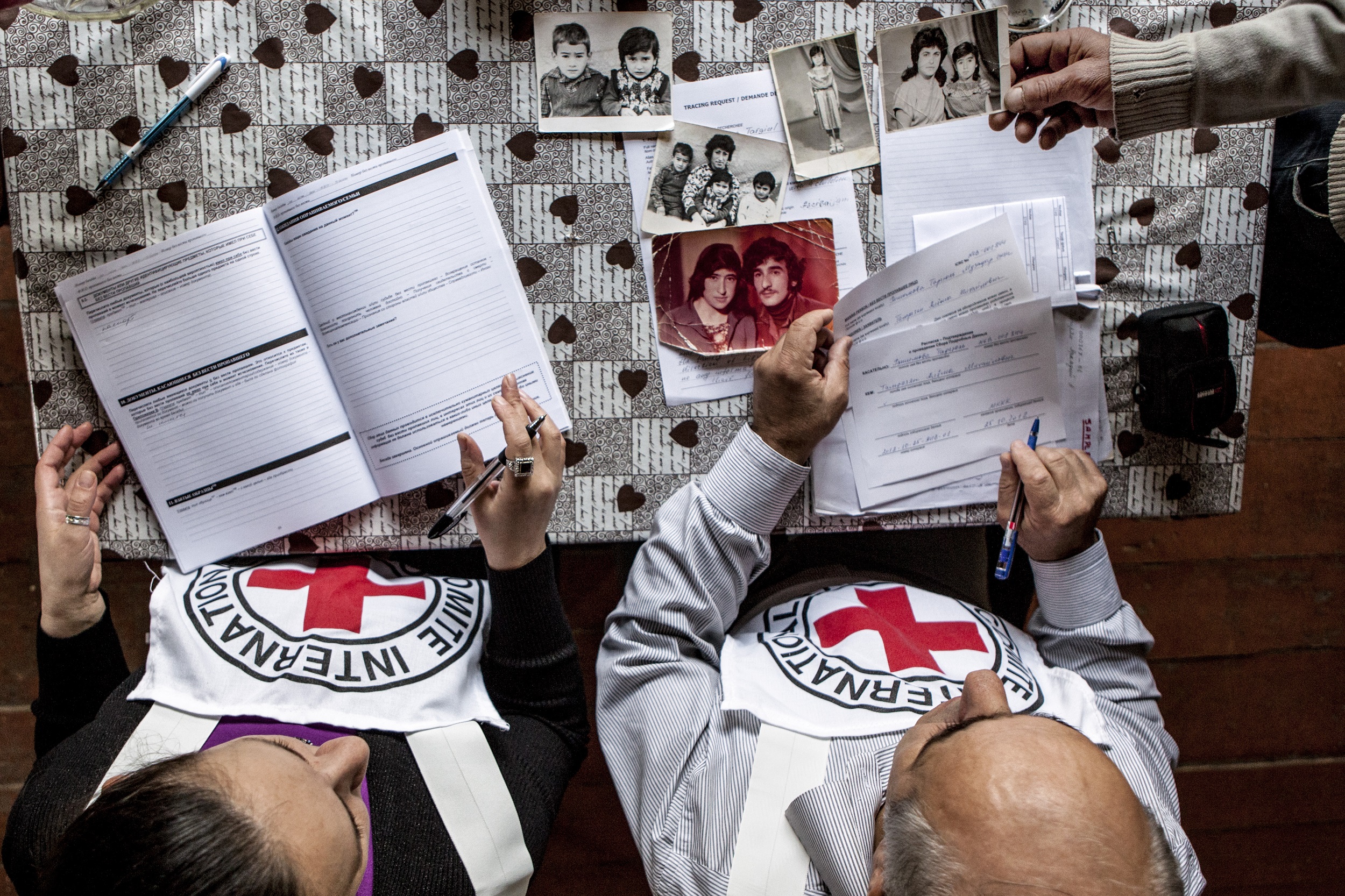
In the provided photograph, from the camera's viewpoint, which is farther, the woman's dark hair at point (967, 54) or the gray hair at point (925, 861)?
the woman's dark hair at point (967, 54)

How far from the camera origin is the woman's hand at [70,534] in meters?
0.85

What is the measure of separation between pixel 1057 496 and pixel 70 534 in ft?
3.39

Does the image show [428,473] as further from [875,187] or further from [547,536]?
[875,187]

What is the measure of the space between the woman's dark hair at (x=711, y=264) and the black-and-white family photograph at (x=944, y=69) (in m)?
0.21

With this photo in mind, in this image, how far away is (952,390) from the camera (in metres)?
0.91

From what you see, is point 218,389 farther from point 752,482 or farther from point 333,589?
point 752,482

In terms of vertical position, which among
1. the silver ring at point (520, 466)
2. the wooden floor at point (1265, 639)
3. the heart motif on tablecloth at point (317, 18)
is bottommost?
the wooden floor at point (1265, 639)

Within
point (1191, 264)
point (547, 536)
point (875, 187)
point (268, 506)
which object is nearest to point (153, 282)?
point (268, 506)

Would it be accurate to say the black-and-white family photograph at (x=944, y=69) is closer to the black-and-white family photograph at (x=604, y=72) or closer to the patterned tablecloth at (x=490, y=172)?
the patterned tablecloth at (x=490, y=172)

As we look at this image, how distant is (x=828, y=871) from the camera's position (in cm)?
69

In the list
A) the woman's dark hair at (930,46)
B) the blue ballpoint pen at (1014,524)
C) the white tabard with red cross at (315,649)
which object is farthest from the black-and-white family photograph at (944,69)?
the white tabard with red cross at (315,649)

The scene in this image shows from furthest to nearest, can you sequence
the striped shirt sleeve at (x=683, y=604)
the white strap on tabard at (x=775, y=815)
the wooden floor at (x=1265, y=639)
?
the wooden floor at (x=1265, y=639)
the striped shirt sleeve at (x=683, y=604)
the white strap on tabard at (x=775, y=815)

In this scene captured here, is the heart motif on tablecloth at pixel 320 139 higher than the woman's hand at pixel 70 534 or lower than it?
higher

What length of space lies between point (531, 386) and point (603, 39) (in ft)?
1.23
